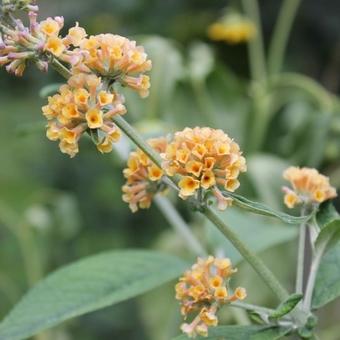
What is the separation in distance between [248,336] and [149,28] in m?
1.32

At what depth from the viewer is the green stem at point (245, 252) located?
1.44 ft

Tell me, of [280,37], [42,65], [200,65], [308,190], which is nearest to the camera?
[42,65]

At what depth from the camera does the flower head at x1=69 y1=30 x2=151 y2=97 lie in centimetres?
43

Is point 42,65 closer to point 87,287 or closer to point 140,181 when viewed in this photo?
point 140,181

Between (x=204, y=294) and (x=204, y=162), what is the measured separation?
0.08m

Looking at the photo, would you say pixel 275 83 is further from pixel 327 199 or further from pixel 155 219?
pixel 327 199

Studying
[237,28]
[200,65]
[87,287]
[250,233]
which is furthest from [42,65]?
[237,28]

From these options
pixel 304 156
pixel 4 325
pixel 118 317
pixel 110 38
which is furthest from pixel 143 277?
pixel 118 317

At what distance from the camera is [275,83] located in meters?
1.18

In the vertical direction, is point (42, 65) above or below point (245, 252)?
above

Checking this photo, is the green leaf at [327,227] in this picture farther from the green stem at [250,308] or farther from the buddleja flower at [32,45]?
the buddleja flower at [32,45]

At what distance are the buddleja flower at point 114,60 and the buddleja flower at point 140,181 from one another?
5cm

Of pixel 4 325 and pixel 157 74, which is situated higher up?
pixel 157 74

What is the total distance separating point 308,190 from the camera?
1.69ft
